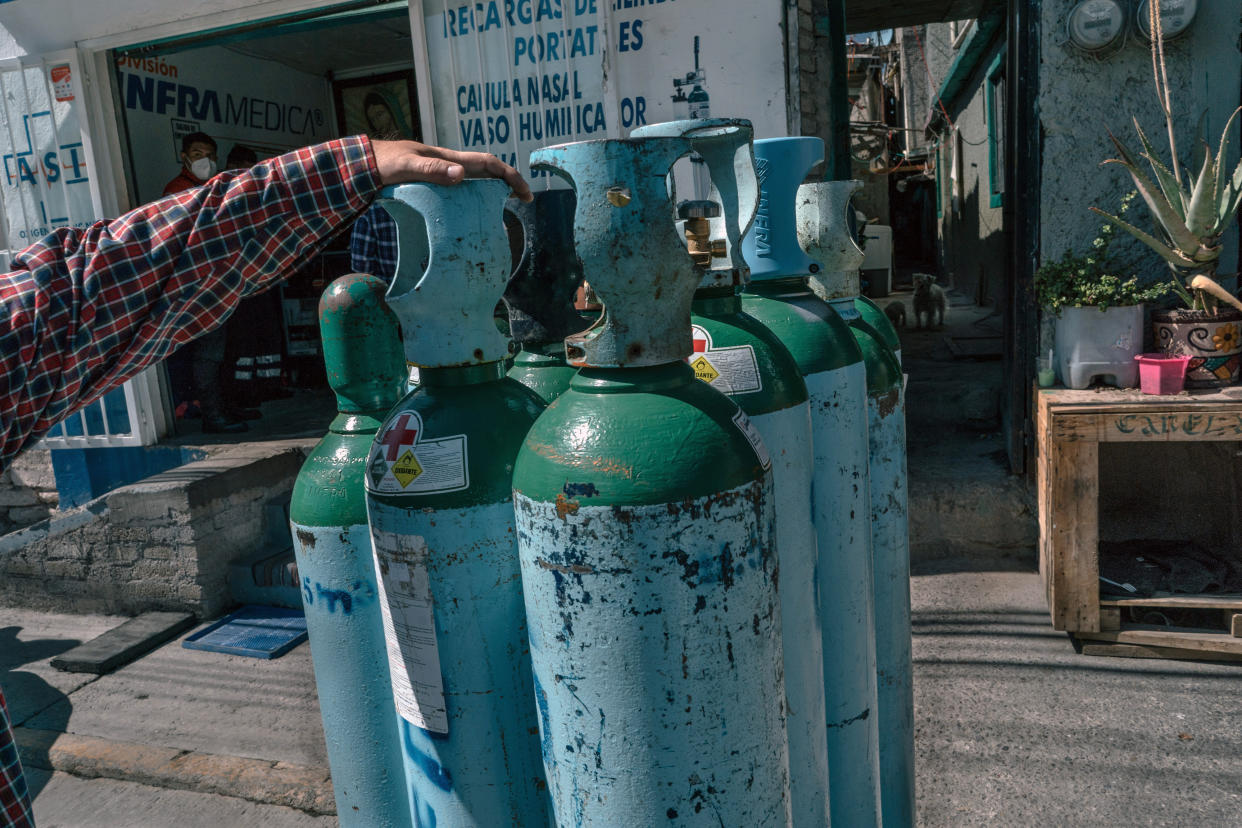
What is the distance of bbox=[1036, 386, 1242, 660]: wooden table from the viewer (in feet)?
11.5

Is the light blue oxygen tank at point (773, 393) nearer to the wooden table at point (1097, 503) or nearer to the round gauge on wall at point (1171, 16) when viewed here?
the wooden table at point (1097, 503)

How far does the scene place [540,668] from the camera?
1410 millimetres

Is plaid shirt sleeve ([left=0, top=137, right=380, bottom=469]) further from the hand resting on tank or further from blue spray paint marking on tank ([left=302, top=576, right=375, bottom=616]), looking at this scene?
blue spray paint marking on tank ([left=302, top=576, right=375, bottom=616])

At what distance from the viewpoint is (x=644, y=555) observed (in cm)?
129

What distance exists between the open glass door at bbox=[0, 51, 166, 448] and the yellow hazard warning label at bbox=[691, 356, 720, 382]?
16.9 ft

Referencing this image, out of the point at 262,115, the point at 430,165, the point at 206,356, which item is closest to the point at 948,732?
the point at 430,165

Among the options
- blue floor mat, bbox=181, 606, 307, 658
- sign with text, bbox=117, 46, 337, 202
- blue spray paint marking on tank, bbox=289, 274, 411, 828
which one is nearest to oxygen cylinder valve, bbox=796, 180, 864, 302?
blue spray paint marking on tank, bbox=289, 274, 411, 828

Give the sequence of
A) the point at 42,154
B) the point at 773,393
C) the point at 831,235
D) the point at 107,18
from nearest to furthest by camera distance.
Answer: the point at 773,393
the point at 831,235
the point at 107,18
the point at 42,154

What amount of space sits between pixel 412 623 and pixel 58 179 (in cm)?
574

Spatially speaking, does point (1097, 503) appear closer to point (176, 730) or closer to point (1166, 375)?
point (1166, 375)

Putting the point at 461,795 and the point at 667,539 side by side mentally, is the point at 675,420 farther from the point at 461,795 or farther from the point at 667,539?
the point at 461,795

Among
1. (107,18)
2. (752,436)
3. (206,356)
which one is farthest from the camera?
(206,356)

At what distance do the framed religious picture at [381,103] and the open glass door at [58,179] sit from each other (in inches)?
Result: 119


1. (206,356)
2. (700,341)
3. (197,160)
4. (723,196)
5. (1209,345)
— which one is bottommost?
(1209,345)
